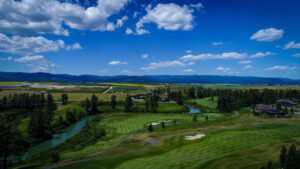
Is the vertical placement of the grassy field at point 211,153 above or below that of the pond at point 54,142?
above

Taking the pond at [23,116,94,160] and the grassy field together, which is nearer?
the grassy field

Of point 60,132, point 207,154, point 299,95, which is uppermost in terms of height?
point 299,95

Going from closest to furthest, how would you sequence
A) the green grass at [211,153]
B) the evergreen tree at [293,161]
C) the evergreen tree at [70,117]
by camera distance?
the evergreen tree at [293,161] < the green grass at [211,153] < the evergreen tree at [70,117]

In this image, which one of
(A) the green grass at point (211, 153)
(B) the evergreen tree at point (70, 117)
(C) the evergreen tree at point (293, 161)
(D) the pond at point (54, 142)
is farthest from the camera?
(B) the evergreen tree at point (70, 117)

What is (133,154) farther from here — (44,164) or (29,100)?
(29,100)

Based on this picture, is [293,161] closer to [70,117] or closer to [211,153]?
[211,153]

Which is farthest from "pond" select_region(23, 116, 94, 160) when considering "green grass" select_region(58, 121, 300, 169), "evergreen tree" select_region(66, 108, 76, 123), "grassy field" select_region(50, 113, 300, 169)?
"grassy field" select_region(50, 113, 300, 169)

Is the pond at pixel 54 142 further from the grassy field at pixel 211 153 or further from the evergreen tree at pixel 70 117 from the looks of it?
the grassy field at pixel 211 153

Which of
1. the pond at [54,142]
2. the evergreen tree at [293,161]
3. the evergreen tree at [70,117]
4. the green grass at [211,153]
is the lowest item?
the pond at [54,142]

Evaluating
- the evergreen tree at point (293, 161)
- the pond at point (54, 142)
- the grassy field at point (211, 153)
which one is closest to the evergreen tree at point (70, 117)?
the pond at point (54, 142)

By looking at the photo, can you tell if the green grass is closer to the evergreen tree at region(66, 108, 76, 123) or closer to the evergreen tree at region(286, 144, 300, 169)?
the evergreen tree at region(286, 144, 300, 169)

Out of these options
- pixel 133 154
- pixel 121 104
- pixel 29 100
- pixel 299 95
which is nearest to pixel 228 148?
pixel 133 154
